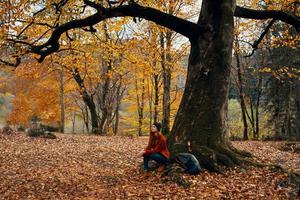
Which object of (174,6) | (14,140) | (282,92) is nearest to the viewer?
(14,140)

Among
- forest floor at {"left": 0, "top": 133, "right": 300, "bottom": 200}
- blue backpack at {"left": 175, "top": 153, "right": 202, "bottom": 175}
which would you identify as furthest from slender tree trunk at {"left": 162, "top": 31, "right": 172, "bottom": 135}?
blue backpack at {"left": 175, "top": 153, "right": 202, "bottom": 175}

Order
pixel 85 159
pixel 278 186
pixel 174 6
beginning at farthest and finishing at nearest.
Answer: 1. pixel 174 6
2. pixel 85 159
3. pixel 278 186

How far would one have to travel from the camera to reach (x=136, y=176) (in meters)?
9.81

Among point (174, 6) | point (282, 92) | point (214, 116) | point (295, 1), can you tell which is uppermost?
point (174, 6)

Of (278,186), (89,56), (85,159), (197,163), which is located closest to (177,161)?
(197,163)

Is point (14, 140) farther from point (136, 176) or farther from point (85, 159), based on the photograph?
→ point (136, 176)

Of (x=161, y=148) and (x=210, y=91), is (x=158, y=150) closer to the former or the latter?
(x=161, y=148)

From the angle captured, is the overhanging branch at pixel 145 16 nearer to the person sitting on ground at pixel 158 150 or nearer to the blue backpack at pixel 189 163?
the person sitting on ground at pixel 158 150

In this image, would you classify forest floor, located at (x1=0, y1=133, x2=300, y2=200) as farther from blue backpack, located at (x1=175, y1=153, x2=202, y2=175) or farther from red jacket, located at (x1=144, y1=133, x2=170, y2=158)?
red jacket, located at (x1=144, y1=133, x2=170, y2=158)

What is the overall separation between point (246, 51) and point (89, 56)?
13.3m

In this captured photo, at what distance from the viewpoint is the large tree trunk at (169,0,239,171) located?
1023cm

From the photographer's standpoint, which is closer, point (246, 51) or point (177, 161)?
point (177, 161)

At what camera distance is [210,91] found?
10.3 meters

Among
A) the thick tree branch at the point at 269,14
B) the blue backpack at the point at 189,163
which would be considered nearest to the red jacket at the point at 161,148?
the blue backpack at the point at 189,163
